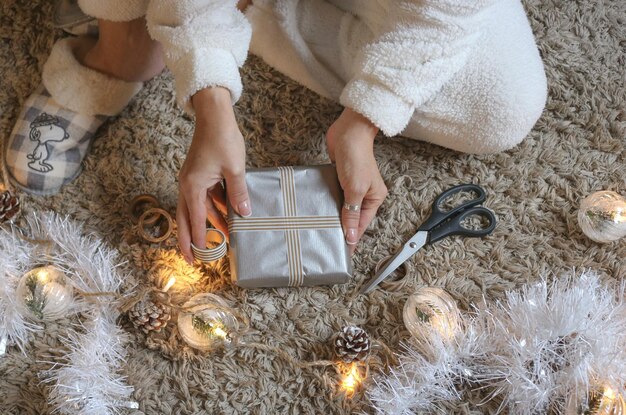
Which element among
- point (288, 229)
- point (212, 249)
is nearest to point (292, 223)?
point (288, 229)

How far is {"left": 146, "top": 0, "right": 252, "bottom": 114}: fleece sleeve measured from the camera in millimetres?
861

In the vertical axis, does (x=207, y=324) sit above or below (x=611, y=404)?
below

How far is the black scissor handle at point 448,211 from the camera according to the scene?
1033mm

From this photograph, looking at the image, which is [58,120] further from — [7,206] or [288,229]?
[288,229]

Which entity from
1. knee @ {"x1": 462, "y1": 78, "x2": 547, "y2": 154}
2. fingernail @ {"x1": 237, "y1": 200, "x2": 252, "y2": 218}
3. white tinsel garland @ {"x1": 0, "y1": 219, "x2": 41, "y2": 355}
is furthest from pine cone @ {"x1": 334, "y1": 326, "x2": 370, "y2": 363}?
white tinsel garland @ {"x1": 0, "y1": 219, "x2": 41, "y2": 355}

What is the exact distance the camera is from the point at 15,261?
3.26ft

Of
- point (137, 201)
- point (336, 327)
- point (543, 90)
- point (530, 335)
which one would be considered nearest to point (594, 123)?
point (543, 90)

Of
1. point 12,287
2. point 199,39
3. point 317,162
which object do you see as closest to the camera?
point 199,39

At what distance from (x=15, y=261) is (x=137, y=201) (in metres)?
0.20

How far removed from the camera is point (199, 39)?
86cm

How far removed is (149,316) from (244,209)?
22cm

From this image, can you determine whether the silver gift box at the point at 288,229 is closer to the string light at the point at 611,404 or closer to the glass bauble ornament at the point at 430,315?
the glass bauble ornament at the point at 430,315

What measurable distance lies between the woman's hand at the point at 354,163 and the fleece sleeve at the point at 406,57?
0.09ft

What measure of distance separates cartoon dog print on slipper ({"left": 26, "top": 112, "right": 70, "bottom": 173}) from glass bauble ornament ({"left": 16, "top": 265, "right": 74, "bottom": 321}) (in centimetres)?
18
